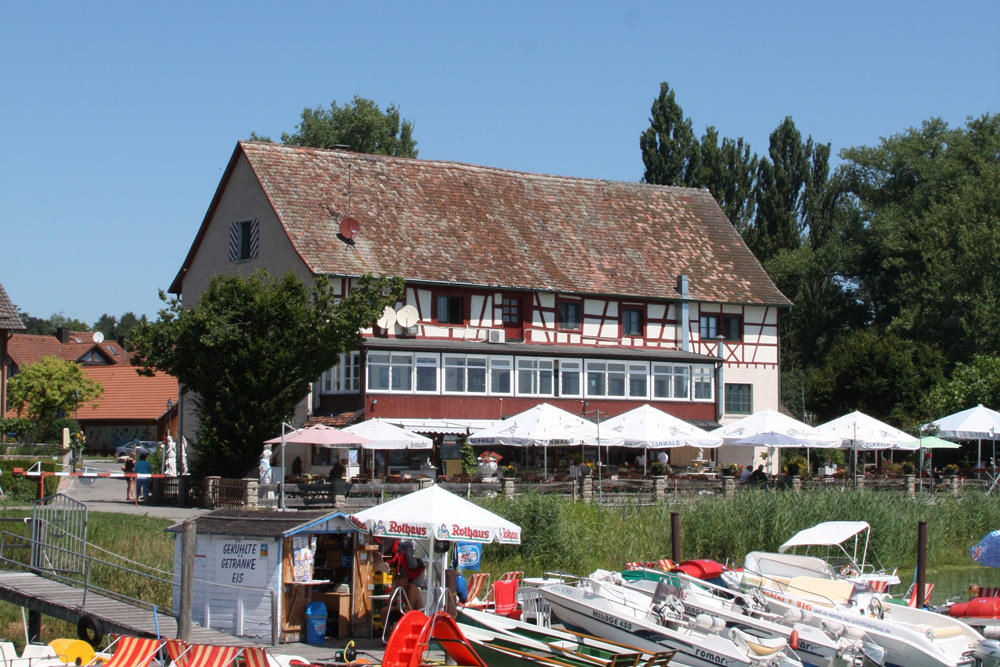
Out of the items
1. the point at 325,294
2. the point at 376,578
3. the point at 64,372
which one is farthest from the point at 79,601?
the point at 64,372

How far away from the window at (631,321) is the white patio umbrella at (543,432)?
11.9 metres

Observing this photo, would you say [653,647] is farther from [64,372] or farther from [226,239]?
[64,372]

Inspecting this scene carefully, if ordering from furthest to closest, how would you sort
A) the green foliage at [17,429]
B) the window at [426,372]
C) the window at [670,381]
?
the green foliage at [17,429], the window at [670,381], the window at [426,372]

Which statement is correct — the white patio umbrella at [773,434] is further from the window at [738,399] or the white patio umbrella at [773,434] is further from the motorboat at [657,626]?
the motorboat at [657,626]

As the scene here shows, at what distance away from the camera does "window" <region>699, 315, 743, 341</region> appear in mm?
45531

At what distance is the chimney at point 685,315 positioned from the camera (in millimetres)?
44594

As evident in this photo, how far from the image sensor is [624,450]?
4159 centimetres

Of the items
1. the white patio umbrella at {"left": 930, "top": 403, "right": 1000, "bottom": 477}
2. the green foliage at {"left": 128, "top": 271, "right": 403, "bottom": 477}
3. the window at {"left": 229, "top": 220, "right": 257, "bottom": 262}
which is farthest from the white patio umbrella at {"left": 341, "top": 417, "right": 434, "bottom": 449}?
the white patio umbrella at {"left": 930, "top": 403, "right": 1000, "bottom": 477}

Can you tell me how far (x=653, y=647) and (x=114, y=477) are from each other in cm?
3130

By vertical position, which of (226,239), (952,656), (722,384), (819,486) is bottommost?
(952,656)

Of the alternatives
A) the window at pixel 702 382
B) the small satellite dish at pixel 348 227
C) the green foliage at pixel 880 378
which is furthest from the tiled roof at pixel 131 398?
the green foliage at pixel 880 378

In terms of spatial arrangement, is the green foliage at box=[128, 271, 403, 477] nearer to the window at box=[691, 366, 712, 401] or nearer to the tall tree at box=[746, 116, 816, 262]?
the window at box=[691, 366, 712, 401]

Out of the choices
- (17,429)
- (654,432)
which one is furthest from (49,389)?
(654,432)

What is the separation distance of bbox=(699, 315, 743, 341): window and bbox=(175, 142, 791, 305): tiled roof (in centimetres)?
81
